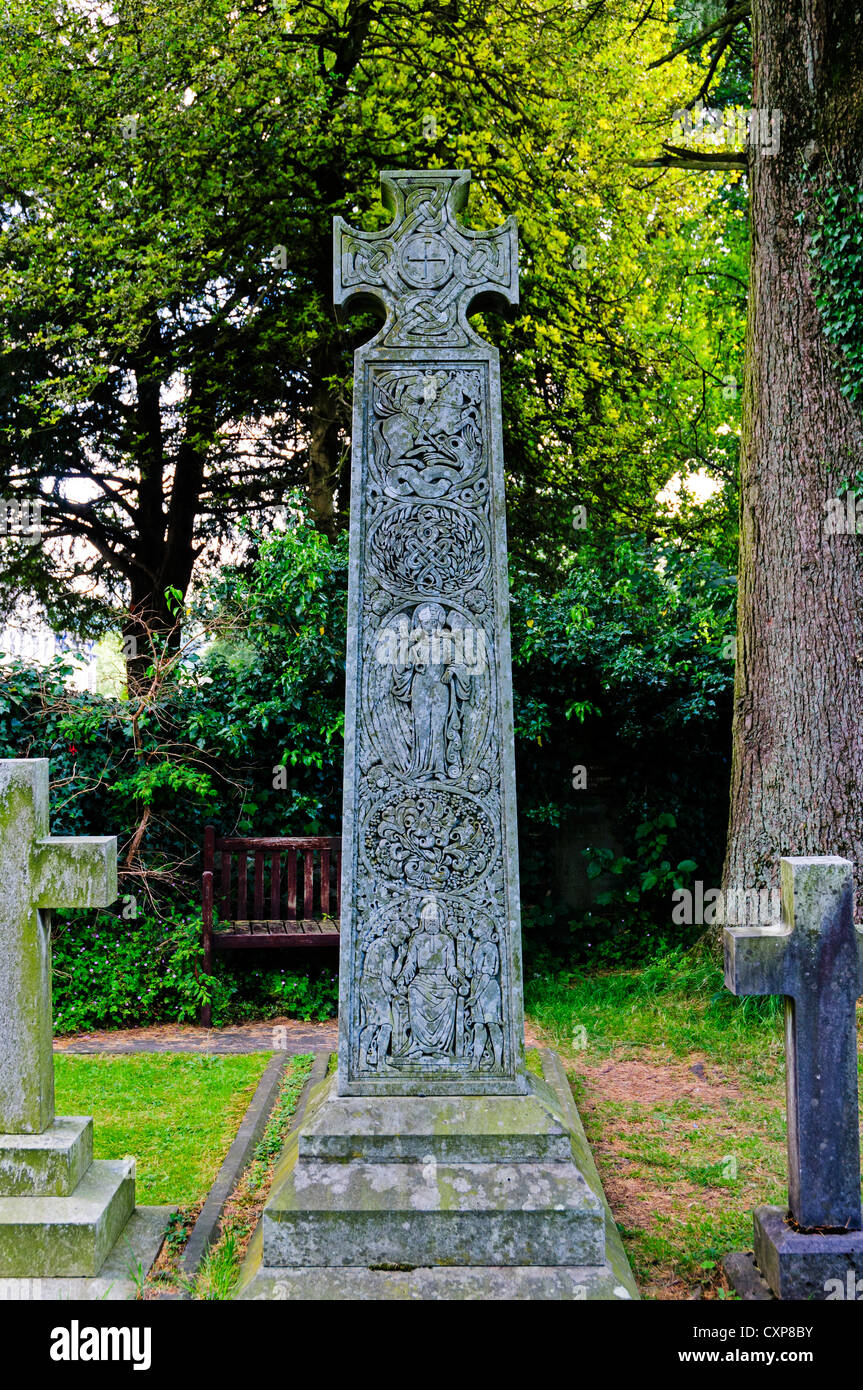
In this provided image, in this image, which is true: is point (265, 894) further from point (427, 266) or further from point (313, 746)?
point (427, 266)

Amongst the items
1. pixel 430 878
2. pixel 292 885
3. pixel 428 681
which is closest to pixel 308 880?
pixel 292 885

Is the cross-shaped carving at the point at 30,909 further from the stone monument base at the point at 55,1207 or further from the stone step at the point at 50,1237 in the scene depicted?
the stone step at the point at 50,1237

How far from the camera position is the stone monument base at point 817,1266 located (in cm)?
312

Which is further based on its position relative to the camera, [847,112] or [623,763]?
[623,763]

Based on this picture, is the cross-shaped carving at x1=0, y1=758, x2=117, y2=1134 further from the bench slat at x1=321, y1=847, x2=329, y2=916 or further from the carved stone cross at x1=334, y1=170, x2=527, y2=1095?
the bench slat at x1=321, y1=847, x2=329, y2=916

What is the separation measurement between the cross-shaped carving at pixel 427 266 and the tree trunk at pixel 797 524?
327 cm

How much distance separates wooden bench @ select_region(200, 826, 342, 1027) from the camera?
724 cm

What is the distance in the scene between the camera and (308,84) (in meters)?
9.16

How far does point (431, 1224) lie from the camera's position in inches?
130

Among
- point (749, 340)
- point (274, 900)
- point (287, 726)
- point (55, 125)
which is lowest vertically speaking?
point (274, 900)

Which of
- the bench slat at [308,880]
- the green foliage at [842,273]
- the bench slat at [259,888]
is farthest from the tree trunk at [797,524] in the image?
the bench slat at [259,888]

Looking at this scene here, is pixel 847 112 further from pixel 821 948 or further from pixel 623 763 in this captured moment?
pixel 821 948

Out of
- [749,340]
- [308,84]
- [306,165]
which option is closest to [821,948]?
[749,340]

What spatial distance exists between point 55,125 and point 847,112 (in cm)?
700
